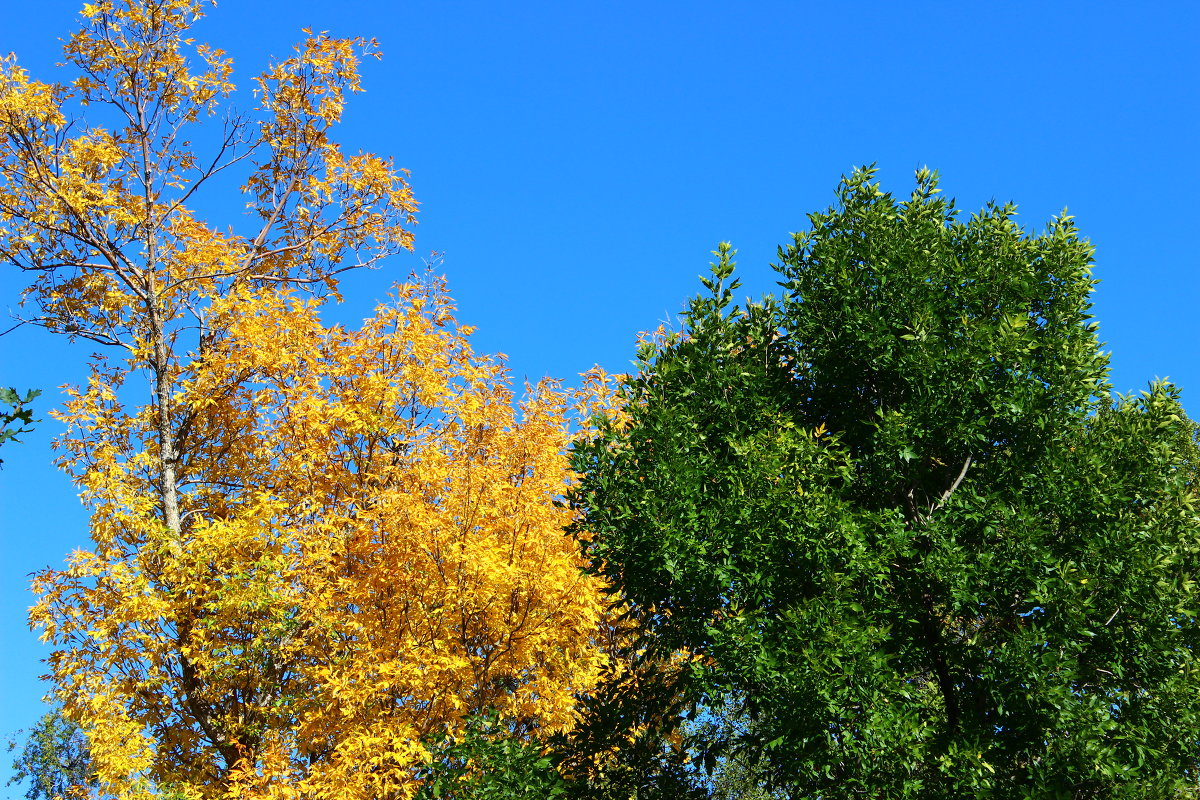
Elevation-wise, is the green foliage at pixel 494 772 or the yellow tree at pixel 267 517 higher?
the yellow tree at pixel 267 517

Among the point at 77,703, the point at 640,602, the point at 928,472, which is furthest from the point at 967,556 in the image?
the point at 77,703

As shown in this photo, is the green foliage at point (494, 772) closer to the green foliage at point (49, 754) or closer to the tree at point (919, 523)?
the tree at point (919, 523)

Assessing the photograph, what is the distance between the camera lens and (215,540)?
1845cm

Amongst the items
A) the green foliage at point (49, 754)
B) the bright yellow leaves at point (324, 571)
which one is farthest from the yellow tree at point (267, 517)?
the green foliage at point (49, 754)

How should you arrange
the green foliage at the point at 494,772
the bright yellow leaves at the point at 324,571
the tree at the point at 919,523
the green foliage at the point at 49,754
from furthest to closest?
the green foliage at the point at 49,754
the bright yellow leaves at the point at 324,571
the green foliage at the point at 494,772
the tree at the point at 919,523

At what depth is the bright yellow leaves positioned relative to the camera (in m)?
17.2

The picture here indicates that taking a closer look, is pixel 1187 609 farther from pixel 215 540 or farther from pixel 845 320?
pixel 215 540

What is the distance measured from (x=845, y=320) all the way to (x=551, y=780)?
7626 millimetres

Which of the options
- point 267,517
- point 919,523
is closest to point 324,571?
point 267,517

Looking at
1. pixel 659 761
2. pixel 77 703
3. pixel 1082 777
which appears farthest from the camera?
pixel 77 703

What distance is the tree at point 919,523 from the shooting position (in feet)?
39.9

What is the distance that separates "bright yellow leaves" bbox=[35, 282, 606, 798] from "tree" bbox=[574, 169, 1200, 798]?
10.4 ft

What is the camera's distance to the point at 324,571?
19.1m

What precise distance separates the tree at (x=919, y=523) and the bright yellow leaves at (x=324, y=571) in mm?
3155
